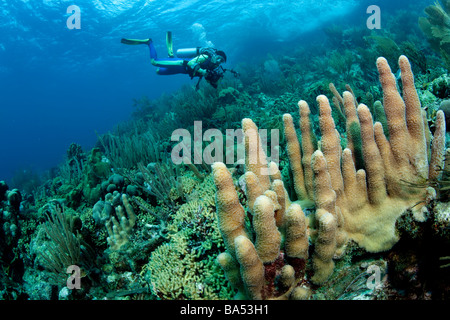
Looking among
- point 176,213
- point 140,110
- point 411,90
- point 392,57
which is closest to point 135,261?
point 176,213

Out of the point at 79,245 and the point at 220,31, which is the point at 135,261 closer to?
the point at 79,245

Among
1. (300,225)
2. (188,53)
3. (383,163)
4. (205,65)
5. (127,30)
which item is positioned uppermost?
(127,30)

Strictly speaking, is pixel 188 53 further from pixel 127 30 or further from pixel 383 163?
pixel 127 30

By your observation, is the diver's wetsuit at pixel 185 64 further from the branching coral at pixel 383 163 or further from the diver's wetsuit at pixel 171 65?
the branching coral at pixel 383 163

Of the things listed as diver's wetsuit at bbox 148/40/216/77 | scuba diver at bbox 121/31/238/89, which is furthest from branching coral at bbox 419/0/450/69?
diver's wetsuit at bbox 148/40/216/77

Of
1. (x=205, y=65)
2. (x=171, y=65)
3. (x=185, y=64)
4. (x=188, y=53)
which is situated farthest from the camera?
Answer: (x=188, y=53)

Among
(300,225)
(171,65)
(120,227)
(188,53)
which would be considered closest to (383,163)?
(300,225)

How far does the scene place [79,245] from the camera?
3.33 metres

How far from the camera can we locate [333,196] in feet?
6.13

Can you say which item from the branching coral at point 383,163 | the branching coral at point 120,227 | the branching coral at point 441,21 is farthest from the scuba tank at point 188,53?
the branching coral at point 383,163

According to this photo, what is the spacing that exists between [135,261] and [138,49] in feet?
142

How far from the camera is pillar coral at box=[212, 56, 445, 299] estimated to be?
5.71 ft

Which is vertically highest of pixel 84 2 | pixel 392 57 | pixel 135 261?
pixel 84 2

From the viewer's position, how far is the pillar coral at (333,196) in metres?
1.74
